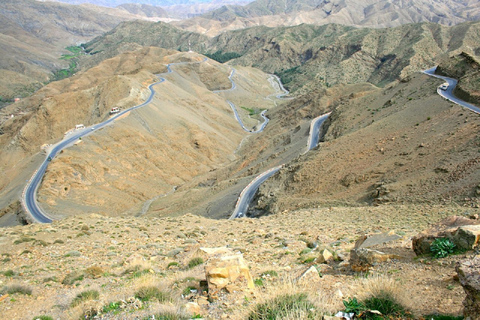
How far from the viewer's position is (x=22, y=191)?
37.0 metres

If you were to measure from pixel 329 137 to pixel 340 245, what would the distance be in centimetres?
3003

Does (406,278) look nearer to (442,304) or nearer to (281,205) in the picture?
(442,304)

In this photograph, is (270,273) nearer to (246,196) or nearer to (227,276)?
(227,276)

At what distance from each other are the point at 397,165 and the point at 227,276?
A: 20.3 m

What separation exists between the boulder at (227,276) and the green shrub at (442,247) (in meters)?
4.40

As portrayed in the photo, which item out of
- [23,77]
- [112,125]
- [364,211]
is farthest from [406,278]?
[23,77]

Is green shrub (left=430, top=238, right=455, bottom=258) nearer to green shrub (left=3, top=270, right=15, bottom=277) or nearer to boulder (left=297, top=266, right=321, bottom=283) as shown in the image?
boulder (left=297, top=266, right=321, bottom=283)

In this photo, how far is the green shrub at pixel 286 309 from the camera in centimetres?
565

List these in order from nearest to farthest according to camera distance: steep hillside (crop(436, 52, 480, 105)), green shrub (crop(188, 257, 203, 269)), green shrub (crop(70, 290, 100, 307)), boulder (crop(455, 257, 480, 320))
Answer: boulder (crop(455, 257, 480, 320))
green shrub (crop(70, 290, 100, 307))
green shrub (crop(188, 257, 203, 269))
steep hillside (crop(436, 52, 480, 105))

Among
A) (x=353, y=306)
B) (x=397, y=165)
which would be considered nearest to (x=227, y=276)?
(x=353, y=306)

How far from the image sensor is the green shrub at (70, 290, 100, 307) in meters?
8.64

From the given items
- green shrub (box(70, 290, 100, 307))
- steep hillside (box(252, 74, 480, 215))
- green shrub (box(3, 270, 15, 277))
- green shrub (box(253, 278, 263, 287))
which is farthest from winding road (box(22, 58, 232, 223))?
green shrub (box(253, 278, 263, 287))

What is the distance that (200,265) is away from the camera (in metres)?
11.0

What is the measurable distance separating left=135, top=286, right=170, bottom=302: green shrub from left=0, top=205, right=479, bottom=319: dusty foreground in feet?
0.24
